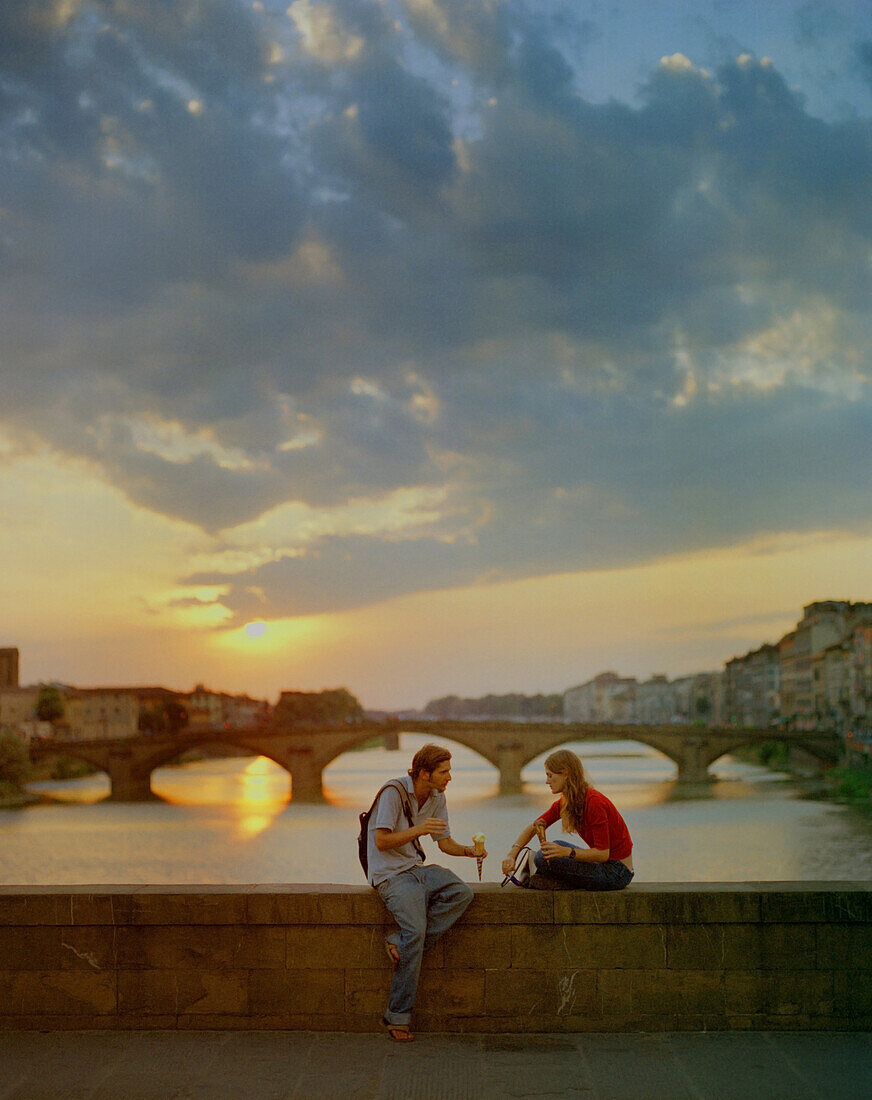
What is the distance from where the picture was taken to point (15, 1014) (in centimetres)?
546

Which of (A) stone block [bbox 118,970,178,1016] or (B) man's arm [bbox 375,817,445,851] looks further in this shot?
(A) stone block [bbox 118,970,178,1016]

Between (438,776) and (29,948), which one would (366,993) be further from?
(29,948)

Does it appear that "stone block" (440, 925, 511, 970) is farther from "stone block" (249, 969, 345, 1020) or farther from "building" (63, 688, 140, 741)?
"building" (63, 688, 140, 741)

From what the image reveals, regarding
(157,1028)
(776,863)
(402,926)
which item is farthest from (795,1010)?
(776,863)

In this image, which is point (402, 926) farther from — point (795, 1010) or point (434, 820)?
point (795, 1010)

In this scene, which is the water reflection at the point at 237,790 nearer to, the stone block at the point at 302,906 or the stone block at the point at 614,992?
the stone block at the point at 302,906

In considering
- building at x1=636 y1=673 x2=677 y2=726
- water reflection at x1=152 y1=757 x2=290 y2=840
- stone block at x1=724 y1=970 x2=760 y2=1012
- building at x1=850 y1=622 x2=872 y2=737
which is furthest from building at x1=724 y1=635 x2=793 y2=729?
stone block at x1=724 y1=970 x2=760 y2=1012

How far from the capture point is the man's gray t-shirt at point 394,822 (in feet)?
17.2

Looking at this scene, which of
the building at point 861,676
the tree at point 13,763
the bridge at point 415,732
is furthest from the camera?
the building at point 861,676

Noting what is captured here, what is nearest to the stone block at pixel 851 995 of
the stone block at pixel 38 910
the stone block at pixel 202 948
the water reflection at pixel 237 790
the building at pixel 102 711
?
the stone block at pixel 202 948

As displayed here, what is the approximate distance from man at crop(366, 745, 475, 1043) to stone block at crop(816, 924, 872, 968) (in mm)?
1722

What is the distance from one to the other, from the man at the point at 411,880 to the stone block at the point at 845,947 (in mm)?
1722

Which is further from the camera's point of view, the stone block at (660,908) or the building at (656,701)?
the building at (656,701)

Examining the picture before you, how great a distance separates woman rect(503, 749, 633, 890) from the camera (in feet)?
17.7
